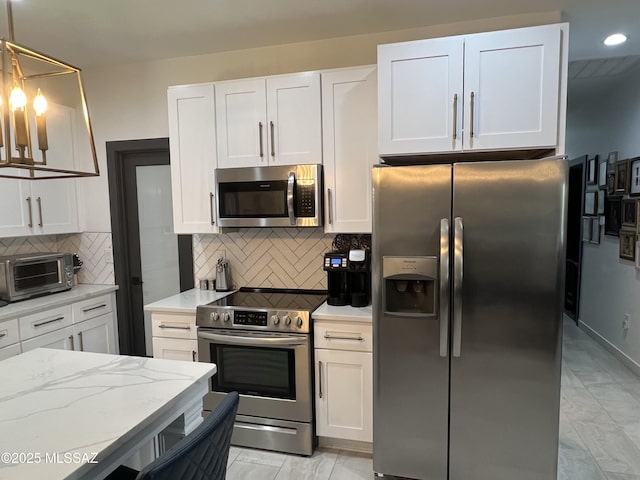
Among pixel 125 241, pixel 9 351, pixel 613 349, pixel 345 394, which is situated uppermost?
pixel 125 241

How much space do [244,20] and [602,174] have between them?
4011 mm

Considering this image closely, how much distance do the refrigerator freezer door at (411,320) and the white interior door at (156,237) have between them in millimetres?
1982

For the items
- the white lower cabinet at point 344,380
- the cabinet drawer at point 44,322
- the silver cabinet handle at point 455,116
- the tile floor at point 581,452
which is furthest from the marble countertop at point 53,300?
the silver cabinet handle at point 455,116

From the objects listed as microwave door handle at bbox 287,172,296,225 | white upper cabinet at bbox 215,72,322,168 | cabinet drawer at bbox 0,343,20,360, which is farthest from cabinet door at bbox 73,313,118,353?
microwave door handle at bbox 287,172,296,225

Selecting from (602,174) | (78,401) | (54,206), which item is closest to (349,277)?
(78,401)

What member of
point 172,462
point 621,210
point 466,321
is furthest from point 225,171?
point 621,210

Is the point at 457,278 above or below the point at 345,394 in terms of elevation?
above

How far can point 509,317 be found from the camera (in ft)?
6.41

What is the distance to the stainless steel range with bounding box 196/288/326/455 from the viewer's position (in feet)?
7.89

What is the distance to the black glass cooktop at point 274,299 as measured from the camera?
2529 mm

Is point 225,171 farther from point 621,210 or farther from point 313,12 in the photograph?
point 621,210

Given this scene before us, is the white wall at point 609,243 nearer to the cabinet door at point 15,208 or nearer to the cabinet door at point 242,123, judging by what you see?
the cabinet door at point 242,123

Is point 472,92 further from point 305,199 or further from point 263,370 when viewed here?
point 263,370

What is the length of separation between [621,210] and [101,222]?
188 inches
